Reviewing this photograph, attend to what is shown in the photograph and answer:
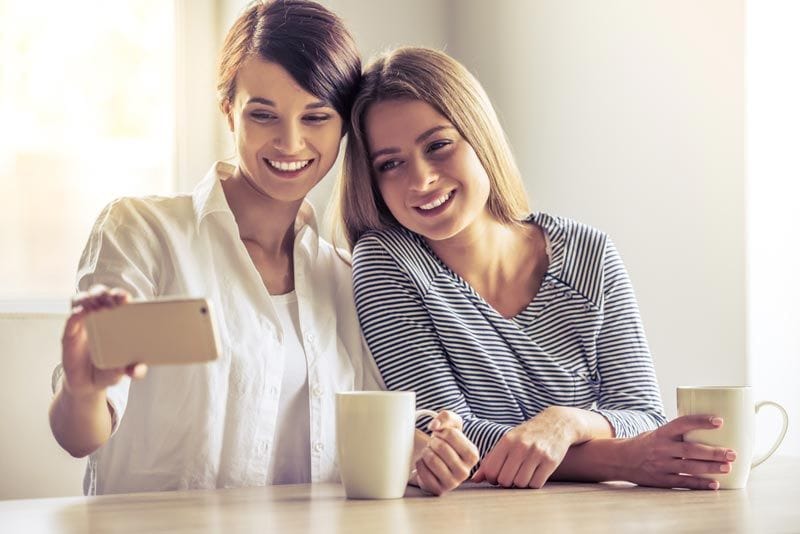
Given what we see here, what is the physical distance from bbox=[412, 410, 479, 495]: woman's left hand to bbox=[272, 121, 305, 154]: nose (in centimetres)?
49

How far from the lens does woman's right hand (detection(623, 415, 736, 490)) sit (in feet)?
3.65

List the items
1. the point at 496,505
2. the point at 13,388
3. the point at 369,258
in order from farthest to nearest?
the point at 13,388 < the point at 369,258 < the point at 496,505

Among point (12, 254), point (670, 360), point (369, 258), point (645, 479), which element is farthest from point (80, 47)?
point (645, 479)

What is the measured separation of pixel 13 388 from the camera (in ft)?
5.59

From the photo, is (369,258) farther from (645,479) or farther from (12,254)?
(12,254)

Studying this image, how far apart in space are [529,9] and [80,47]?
46.8 inches

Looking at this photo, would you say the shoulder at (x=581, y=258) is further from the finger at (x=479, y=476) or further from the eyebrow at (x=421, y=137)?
the finger at (x=479, y=476)

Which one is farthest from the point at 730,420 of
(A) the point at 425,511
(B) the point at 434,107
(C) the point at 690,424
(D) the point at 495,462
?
(B) the point at 434,107

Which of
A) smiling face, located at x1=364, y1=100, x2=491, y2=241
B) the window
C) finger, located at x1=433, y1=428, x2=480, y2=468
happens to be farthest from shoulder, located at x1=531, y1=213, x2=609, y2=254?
the window

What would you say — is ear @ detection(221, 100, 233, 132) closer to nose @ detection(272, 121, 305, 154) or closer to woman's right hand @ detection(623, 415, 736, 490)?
nose @ detection(272, 121, 305, 154)

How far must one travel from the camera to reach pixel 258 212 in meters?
1.54

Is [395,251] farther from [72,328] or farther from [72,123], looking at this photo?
[72,123]

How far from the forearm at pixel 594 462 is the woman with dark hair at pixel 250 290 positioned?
355mm

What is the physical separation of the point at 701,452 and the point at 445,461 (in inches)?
11.4
